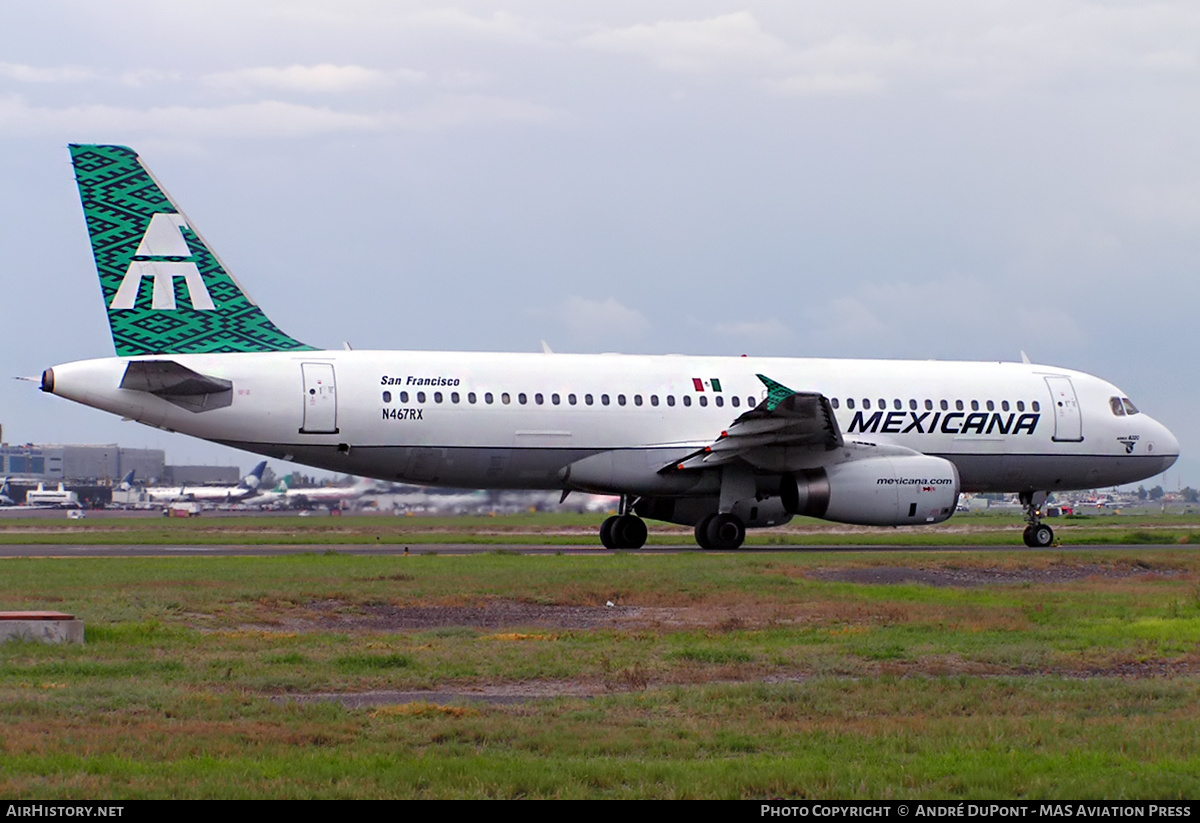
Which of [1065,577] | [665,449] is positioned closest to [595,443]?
[665,449]

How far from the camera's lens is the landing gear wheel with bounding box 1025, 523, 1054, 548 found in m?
34.3

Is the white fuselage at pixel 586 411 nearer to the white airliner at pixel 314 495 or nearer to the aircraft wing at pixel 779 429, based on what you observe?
the aircraft wing at pixel 779 429

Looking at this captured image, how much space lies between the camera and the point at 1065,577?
2450cm

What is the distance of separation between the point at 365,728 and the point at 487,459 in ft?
66.0

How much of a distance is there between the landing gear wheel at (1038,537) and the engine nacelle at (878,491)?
200 inches

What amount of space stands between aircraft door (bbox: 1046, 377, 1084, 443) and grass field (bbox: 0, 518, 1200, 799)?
12.6m

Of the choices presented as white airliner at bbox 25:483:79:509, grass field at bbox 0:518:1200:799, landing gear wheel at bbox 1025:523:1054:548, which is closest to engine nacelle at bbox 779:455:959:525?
landing gear wheel at bbox 1025:523:1054:548

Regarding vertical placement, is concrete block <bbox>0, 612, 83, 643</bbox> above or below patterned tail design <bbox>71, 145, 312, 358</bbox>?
below

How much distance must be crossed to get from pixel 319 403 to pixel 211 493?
93.6 metres

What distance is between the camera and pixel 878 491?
29531 mm

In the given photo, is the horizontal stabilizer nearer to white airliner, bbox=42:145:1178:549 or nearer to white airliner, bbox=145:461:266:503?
white airliner, bbox=42:145:1178:549

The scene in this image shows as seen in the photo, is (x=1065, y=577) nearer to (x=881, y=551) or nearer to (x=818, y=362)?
(x=881, y=551)

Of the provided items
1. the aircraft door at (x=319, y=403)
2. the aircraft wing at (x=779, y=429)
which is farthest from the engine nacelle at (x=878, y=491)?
Answer: the aircraft door at (x=319, y=403)

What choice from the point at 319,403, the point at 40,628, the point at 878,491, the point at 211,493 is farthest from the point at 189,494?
the point at 40,628
